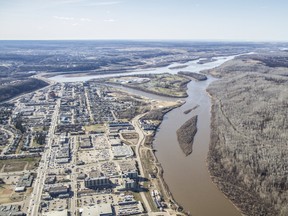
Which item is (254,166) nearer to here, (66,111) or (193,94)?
(66,111)

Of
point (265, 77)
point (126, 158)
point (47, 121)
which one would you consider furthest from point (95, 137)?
point (265, 77)

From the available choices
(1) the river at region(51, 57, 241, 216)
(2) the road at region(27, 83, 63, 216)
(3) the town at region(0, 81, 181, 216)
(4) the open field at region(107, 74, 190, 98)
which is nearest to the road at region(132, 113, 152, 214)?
Result: (3) the town at region(0, 81, 181, 216)

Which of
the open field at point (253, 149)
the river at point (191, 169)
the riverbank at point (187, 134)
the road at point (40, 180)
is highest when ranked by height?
the open field at point (253, 149)

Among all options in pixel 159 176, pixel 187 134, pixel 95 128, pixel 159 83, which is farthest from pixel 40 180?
pixel 159 83

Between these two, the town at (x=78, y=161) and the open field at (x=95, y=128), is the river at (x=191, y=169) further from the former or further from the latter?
the open field at (x=95, y=128)

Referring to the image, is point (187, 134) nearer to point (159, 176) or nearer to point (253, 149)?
point (253, 149)

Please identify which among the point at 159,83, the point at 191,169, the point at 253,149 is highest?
the point at 253,149

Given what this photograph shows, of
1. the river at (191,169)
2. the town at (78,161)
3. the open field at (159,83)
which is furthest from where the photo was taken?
the open field at (159,83)

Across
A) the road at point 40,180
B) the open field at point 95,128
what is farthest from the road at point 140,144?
the road at point 40,180

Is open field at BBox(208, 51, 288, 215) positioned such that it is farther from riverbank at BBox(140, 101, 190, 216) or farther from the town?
the town

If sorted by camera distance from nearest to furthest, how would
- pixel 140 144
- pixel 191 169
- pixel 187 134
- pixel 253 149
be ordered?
pixel 191 169, pixel 253 149, pixel 140 144, pixel 187 134
